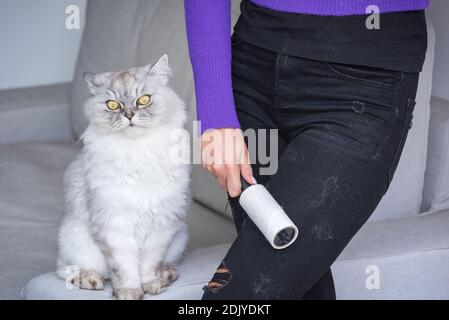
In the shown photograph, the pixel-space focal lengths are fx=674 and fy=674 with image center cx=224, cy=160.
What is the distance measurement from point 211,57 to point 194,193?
3.13ft

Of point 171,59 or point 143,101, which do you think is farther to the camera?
point 171,59

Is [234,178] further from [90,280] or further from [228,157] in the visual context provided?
[90,280]

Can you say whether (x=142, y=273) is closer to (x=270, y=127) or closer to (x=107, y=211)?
(x=107, y=211)

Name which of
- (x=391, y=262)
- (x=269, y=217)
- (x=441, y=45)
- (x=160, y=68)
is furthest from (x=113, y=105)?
(x=441, y=45)

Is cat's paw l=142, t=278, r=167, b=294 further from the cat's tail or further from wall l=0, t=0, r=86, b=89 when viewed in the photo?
wall l=0, t=0, r=86, b=89

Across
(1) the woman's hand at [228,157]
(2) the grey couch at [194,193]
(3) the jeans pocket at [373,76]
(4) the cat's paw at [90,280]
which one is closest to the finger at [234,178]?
(1) the woman's hand at [228,157]

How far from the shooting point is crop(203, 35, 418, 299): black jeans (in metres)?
1.07

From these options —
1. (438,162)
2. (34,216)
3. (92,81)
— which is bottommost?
(34,216)

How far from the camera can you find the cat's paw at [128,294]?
1.35 metres

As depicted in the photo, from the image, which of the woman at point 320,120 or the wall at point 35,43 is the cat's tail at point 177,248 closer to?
the woman at point 320,120

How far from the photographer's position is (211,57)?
1.19m

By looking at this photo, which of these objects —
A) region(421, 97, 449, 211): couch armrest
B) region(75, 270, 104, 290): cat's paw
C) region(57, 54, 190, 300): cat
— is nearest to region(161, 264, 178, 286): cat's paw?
region(57, 54, 190, 300): cat

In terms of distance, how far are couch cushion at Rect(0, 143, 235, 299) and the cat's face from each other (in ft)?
1.76
